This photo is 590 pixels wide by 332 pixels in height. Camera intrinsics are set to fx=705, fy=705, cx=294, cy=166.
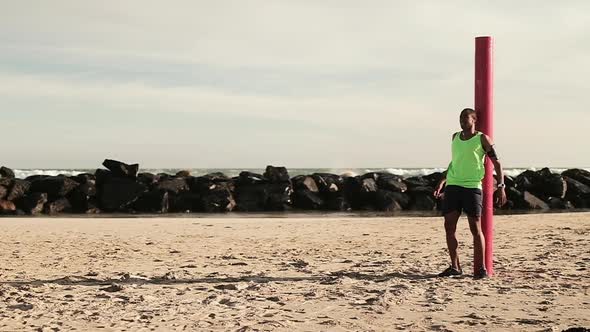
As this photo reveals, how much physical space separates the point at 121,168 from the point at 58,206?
2.81 meters

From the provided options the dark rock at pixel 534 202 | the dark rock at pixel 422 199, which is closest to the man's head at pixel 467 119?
the dark rock at pixel 422 199

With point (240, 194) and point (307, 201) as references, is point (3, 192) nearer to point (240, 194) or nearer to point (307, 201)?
point (240, 194)

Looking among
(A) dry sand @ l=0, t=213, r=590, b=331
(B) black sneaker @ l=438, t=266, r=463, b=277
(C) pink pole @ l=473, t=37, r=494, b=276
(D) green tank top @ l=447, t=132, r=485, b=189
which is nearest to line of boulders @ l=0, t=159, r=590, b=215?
(A) dry sand @ l=0, t=213, r=590, b=331

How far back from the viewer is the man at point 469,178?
6.95 m

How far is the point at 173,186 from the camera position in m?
20.6

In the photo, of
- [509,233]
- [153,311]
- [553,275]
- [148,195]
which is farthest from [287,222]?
[153,311]

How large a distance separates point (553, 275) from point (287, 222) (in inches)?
308

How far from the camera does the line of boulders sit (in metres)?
19.6

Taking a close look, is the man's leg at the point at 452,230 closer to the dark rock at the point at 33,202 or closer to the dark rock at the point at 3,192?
the dark rock at the point at 33,202

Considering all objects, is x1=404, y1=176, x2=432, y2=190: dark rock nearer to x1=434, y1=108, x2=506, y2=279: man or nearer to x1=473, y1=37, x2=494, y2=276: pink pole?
x1=473, y1=37, x2=494, y2=276: pink pole

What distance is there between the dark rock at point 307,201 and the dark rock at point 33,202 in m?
7.02

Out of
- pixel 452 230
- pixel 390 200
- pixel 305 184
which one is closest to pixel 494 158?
pixel 452 230

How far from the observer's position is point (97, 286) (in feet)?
22.1

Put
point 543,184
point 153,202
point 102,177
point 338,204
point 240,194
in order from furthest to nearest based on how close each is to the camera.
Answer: point 543,184
point 102,177
point 240,194
point 338,204
point 153,202
